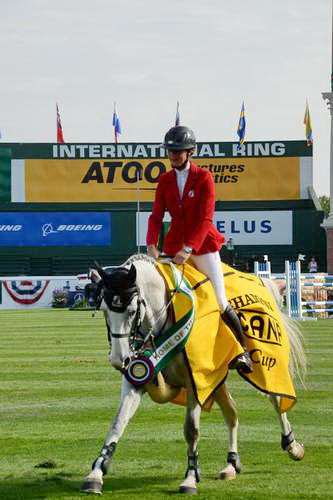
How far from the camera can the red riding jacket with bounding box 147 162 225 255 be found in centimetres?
895

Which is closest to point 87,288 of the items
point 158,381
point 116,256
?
point 158,381

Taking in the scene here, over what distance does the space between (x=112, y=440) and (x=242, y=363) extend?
165cm

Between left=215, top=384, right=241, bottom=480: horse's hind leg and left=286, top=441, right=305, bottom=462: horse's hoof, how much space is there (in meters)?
0.48

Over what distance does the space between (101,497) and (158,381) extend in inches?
40.0

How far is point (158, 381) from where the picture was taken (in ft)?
28.0

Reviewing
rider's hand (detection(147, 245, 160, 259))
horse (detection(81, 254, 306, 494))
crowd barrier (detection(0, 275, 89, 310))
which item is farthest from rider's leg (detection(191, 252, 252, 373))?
crowd barrier (detection(0, 275, 89, 310))

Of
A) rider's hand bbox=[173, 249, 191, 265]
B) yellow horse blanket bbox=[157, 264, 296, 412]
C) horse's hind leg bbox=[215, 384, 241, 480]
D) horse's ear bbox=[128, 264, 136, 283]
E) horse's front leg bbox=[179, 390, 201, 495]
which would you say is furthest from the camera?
horse's hind leg bbox=[215, 384, 241, 480]

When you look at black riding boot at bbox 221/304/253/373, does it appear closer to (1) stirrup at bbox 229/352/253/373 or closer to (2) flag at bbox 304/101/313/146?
(1) stirrup at bbox 229/352/253/373

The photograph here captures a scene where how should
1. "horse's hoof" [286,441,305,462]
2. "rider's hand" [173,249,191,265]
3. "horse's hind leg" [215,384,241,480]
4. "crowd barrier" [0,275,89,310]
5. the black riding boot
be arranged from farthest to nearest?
1. "crowd barrier" [0,275,89,310]
2. "horse's hoof" [286,441,305,462]
3. the black riding boot
4. "horse's hind leg" [215,384,241,480]
5. "rider's hand" [173,249,191,265]

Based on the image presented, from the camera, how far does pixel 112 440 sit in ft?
26.8

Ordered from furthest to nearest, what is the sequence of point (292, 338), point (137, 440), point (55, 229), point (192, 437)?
point (55, 229) < point (137, 440) < point (292, 338) < point (192, 437)

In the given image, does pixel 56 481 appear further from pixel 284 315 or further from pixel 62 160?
pixel 62 160

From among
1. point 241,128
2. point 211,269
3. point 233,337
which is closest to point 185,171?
point 211,269

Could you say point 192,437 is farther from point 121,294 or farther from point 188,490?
point 121,294
